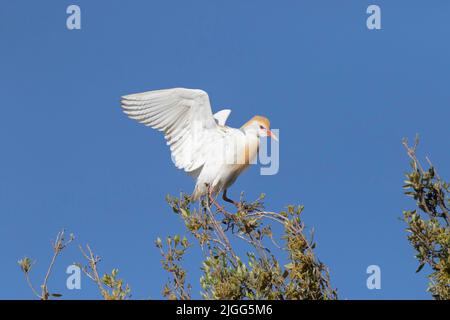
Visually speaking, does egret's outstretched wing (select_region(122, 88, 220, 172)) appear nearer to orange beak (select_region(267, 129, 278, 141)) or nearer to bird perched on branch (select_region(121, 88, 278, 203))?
bird perched on branch (select_region(121, 88, 278, 203))

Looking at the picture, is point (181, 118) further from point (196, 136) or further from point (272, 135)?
point (272, 135)

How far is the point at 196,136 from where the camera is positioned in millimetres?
11023

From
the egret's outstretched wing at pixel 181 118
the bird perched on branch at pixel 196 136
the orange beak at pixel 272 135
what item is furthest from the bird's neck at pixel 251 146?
the egret's outstretched wing at pixel 181 118

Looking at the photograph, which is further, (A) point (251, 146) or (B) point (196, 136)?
(A) point (251, 146)

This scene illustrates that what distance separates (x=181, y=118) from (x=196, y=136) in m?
0.32

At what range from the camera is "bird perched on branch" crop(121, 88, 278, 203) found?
10.9 metres

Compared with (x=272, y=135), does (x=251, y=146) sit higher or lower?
lower

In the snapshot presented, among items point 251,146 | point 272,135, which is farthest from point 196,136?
point 272,135

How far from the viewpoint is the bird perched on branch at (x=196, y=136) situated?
430 inches

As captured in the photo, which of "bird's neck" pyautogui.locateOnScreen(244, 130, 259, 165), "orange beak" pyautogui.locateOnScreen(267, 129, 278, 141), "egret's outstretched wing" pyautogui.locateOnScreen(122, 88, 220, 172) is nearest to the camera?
"egret's outstretched wing" pyautogui.locateOnScreen(122, 88, 220, 172)

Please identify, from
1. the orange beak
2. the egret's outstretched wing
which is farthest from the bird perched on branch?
the orange beak
